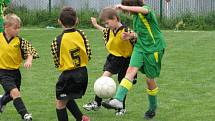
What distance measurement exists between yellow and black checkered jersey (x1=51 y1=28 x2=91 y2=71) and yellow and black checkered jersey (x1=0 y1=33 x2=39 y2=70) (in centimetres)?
89

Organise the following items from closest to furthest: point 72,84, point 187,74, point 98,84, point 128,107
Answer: point 72,84 → point 98,84 → point 128,107 → point 187,74

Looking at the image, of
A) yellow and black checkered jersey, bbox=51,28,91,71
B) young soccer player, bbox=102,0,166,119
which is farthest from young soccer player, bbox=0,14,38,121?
young soccer player, bbox=102,0,166,119

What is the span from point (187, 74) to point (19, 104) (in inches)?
204

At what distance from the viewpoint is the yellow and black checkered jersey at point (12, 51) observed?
7.88m

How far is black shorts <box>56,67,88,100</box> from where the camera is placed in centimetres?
709

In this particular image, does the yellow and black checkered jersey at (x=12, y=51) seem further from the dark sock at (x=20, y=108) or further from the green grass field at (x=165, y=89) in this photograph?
the green grass field at (x=165, y=89)

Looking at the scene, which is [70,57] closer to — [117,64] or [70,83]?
[70,83]

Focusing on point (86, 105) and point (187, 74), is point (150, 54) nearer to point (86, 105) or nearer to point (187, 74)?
point (86, 105)

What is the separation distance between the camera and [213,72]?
12.3 metres

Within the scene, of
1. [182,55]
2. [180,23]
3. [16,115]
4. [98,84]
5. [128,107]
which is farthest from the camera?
[180,23]

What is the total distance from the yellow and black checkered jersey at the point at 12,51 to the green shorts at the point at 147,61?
1341 millimetres

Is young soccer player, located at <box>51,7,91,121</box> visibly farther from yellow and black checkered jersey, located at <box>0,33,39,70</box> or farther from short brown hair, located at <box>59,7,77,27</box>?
yellow and black checkered jersey, located at <box>0,33,39,70</box>

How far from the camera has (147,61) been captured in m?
7.88

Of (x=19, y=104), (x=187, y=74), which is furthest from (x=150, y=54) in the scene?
(x=187, y=74)
